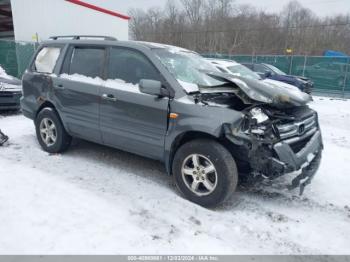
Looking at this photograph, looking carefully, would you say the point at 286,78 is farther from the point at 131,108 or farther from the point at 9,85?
the point at 131,108

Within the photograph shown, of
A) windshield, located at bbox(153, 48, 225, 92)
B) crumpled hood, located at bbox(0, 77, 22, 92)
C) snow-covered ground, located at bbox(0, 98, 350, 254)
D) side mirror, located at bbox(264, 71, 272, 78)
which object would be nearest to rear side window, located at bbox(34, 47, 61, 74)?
snow-covered ground, located at bbox(0, 98, 350, 254)

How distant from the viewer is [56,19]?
611 inches

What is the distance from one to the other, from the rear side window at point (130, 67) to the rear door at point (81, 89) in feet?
0.69

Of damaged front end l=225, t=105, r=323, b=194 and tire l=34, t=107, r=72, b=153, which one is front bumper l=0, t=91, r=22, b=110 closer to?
tire l=34, t=107, r=72, b=153

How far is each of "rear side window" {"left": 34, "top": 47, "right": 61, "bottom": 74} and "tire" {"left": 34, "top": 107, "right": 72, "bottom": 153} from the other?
67 cm

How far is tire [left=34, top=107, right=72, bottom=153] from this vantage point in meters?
5.04

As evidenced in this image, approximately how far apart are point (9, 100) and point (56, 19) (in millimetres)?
8850

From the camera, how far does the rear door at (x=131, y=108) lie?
3895 mm

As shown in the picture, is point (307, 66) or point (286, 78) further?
point (307, 66)

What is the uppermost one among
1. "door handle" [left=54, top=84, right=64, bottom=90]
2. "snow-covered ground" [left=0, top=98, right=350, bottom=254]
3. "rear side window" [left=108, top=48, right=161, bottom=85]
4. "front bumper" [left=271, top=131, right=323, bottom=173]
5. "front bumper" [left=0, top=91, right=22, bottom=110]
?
"rear side window" [left=108, top=48, right=161, bottom=85]

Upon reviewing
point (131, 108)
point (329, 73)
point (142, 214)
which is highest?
point (131, 108)

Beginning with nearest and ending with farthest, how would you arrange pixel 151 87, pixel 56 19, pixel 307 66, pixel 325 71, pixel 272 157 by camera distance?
pixel 272 157
pixel 151 87
pixel 56 19
pixel 325 71
pixel 307 66

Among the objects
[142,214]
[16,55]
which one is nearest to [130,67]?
[142,214]

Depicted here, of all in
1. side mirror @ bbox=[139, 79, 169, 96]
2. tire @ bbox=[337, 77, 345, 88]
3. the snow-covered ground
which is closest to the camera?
the snow-covered ground
